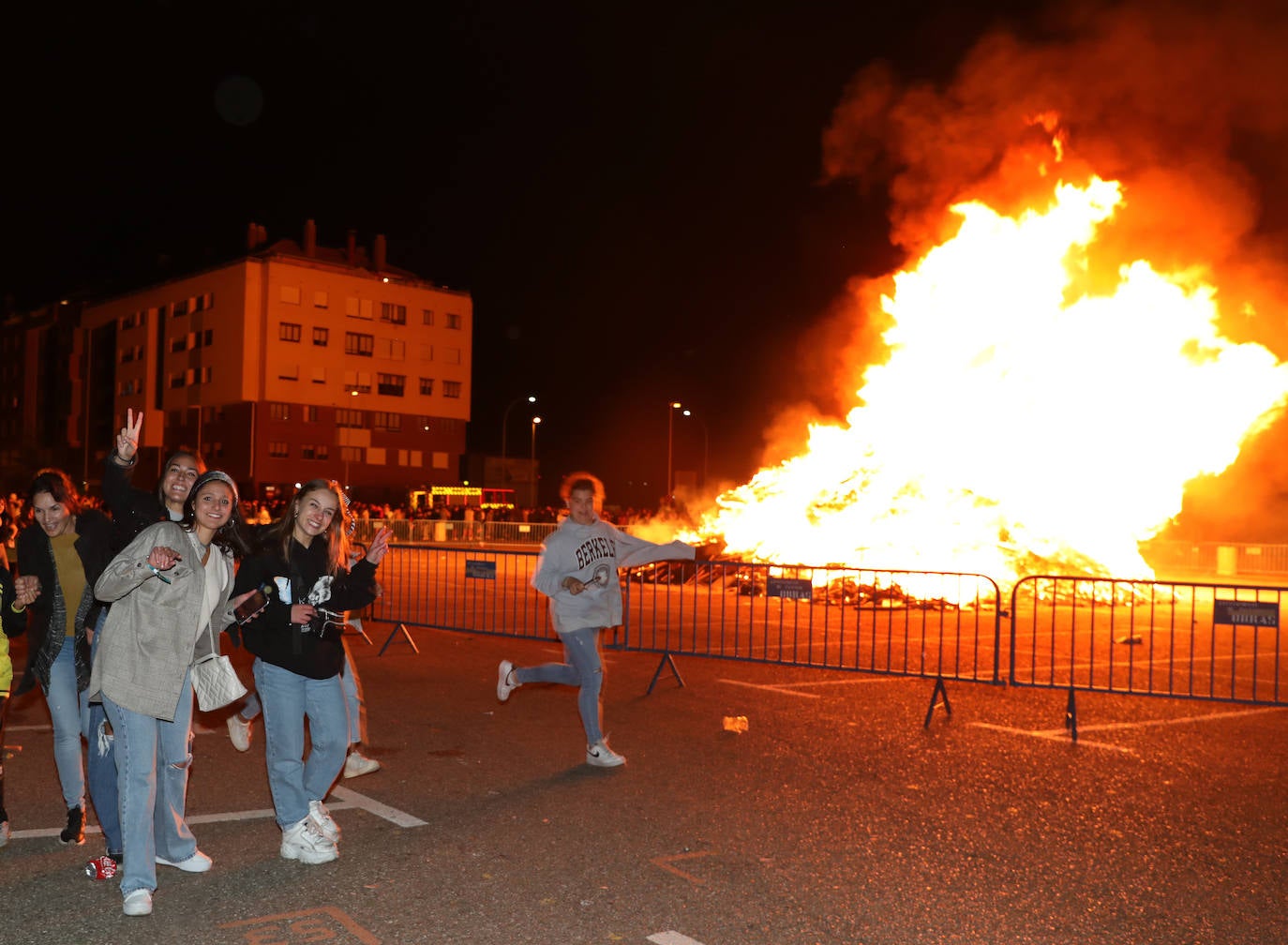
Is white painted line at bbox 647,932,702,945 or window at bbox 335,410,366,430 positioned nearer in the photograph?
white painted line at bbox 647,932,702,945

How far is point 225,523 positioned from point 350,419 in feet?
211

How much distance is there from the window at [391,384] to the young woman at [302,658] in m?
64.9

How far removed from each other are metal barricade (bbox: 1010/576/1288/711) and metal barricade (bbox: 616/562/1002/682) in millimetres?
586

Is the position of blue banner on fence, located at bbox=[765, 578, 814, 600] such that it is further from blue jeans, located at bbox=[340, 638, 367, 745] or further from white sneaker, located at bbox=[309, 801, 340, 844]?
white sneaker, located at bbox=[309, 801, 340, 844]

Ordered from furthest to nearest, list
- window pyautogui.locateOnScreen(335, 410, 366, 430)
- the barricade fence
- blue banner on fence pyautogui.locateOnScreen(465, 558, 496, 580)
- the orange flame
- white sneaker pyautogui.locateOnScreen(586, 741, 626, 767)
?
1. window pyautogui.locateOnScreen(335, 410, 366, 430)
2. the orange flame
3. blue banner on fence pyautogui.locateOnScreen(465, 558, 496, 580)
4. the barricade fence
5. white sneaker pyautogui.locateOnScreen(586, 741, 626, 767)

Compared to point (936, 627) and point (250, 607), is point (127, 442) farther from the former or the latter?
point (936, 627)

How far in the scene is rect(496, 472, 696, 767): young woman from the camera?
716 cm

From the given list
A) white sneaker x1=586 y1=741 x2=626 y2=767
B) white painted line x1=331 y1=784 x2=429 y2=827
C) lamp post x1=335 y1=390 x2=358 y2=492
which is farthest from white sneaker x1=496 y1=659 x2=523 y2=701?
lamp post x1=335 y1=390 x2=358 y2=492

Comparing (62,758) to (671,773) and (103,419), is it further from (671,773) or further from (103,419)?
(103,419)

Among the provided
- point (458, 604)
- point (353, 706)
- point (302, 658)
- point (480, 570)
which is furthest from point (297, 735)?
point (458, 604)

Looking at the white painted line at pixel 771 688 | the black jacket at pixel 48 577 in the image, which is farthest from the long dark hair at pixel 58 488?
the white painted line at pixel 771 688

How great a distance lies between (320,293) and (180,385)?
36.7 ft

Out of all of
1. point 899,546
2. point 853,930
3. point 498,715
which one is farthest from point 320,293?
point 853,930

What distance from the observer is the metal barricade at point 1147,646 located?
862 cm
